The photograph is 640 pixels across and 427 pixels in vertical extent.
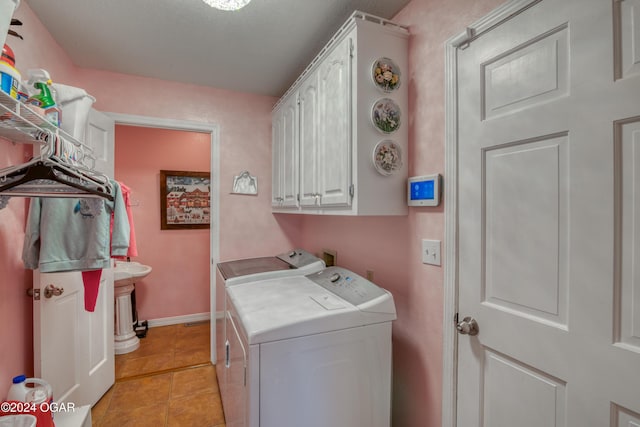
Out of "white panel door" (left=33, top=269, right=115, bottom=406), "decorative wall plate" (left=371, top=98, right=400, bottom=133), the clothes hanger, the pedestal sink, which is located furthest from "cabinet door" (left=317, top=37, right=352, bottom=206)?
the pedestal sink

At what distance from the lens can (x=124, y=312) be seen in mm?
2836

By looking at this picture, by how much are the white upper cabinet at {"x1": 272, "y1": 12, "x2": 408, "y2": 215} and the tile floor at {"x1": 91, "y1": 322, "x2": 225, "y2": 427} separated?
170cm

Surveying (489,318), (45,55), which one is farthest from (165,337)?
(489,318)

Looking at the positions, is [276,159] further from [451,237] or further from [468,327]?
[468,327]

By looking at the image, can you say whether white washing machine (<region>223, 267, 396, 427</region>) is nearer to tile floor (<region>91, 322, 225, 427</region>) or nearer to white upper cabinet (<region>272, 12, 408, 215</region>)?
white upper cabinet (<region>272, 12, 408, 215</region>)

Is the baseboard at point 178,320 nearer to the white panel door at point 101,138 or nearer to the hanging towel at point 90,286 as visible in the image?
the white panel door at point 101,138

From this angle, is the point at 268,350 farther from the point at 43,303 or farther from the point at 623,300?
the point at 43,303

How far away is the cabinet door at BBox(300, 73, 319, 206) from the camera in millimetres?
1759

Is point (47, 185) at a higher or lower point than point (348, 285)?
higher

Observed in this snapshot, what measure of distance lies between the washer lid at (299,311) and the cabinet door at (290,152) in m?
0.73

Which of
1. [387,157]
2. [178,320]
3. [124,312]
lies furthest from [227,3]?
[178,320]

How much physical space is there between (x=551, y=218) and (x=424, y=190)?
0.51m

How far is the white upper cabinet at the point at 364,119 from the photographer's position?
135 cm

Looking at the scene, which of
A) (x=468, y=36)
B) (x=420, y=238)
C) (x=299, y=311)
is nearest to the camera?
(x=468, y=36)
